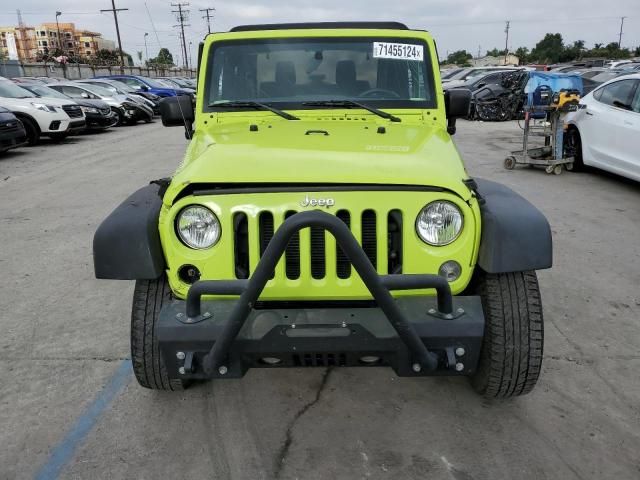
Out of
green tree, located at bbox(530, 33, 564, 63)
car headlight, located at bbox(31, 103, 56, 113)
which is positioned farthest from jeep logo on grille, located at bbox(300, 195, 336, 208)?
green tree, located at bbox(530, 33, 564, 63)

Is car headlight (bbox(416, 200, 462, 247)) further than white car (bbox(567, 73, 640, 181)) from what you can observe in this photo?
No

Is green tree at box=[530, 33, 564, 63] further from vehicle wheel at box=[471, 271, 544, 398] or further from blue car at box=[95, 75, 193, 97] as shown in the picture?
vehicle wheel at box=[471, 271, 544, 398]

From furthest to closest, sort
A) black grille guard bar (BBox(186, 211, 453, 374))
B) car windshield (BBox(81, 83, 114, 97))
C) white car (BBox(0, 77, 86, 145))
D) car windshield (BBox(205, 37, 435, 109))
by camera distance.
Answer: car windshield (BBox(81, 83, 114, 97)), white car (BBox(0, 77, 86, 145)), car windshield (BBox(205, 37, 435, 109)), black grille guard bar (BBox(186, 211, 453, 374))

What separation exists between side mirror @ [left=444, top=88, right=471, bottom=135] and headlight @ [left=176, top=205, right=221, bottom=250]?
1.96 metres

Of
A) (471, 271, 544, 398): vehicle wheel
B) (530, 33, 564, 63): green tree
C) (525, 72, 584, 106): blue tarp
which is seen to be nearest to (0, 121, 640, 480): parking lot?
(471, 271, 544, 398): vehicle wheel

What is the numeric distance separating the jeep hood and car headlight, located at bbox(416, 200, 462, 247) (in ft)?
0.27

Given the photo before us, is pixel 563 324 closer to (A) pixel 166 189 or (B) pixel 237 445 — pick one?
(B) pixel 237 445

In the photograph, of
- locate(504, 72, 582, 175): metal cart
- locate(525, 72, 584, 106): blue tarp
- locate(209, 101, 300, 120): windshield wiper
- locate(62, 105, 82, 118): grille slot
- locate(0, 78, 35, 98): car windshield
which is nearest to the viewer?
locate(209, 101, 300, 120): windshield wiper

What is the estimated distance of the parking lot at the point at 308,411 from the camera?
2.53 m

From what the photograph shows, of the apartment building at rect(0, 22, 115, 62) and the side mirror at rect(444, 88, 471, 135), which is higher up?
the apartment building at rect(0, 22, 115, 62)

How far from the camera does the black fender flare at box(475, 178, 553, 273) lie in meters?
2.40

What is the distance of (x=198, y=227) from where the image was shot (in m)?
2.44

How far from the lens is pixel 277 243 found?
199 cm

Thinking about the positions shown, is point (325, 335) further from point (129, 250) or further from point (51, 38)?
point (51, 38)
